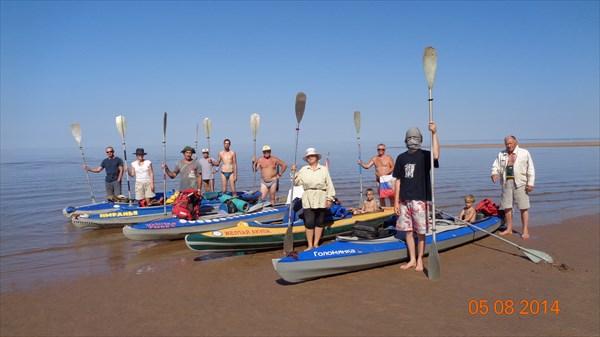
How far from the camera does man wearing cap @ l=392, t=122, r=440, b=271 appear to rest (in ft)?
17.6

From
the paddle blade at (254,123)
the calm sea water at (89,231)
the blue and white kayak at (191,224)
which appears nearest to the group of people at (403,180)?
the blue and white kayak at (191,224)

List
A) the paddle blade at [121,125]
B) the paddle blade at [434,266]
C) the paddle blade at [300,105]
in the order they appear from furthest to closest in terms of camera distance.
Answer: the paddle blade at [121,125], the paddle blade at [300,105], the paddle blade at [434,266]

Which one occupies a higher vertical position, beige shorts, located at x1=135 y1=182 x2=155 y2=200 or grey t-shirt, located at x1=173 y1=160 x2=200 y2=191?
grey t-shirt, located at x1=173 y1=160 x2=200 y2=191

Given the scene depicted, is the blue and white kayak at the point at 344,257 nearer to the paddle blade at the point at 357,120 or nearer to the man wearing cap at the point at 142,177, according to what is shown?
the paddle blade at the point at 357,120

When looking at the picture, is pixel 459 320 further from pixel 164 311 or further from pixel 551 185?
pixel 551 185

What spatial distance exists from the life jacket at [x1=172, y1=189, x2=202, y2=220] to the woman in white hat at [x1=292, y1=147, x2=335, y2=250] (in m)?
2.91

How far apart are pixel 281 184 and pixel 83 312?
14.6m

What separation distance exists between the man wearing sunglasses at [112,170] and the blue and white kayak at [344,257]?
7650 millimetres

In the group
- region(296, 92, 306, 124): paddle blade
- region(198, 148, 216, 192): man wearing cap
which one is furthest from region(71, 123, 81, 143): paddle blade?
region(296, 92, 306, 124): paddle blade

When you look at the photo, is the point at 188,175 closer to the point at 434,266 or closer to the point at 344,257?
the point at 344,257

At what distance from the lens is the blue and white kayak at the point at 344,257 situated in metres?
5.15

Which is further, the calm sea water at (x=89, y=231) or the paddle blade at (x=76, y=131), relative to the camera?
the paddle blade at (x=76, y=131)

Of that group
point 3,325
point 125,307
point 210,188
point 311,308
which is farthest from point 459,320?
point 210,188
